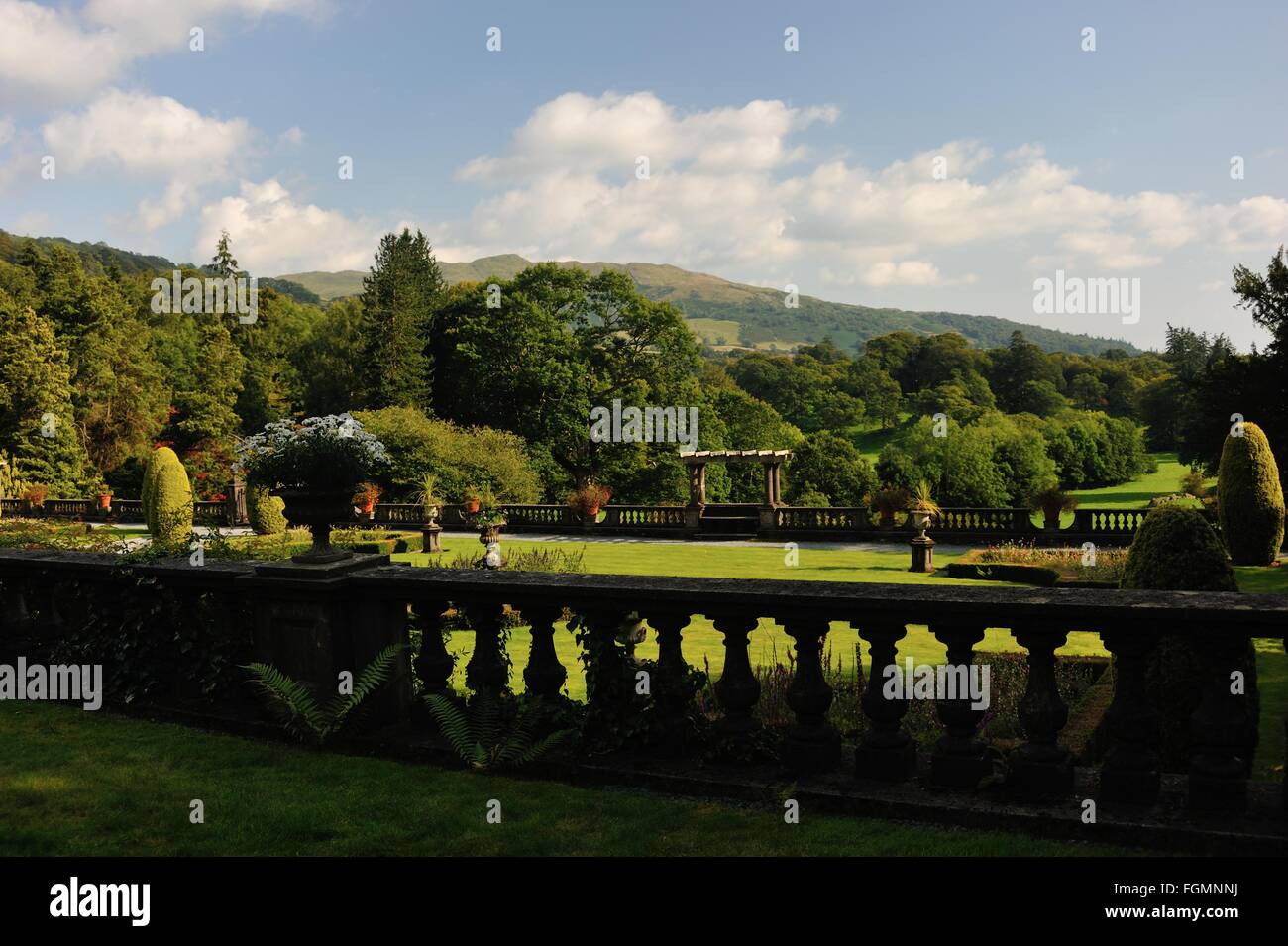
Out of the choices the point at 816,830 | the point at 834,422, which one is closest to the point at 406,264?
the point at 834,422

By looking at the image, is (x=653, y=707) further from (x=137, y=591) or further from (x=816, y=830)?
(x=137, y=591)

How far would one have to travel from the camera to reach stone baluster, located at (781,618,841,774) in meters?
4.29

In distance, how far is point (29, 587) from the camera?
7148 mm

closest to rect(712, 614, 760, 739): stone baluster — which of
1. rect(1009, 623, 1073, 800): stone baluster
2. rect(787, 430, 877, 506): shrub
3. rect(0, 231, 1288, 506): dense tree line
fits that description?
rect(1009, 623, 1073, 800): stone baluster

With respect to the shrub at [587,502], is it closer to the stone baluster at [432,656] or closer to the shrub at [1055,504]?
the shrub at [1055,504]

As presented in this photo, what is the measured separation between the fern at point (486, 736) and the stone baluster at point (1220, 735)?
2780 millimetres

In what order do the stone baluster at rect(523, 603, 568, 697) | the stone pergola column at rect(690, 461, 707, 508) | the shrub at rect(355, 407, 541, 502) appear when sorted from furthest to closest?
1. the shrub at rect(355, 407, 541, 502)
2. the stone pergola column at rect(690, 461, 707, 508)
3. the stone baluster at rect(523, 603, 568, 697)

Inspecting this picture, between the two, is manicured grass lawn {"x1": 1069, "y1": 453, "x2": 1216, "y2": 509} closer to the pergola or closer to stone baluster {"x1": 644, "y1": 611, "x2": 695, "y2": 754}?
the pergola

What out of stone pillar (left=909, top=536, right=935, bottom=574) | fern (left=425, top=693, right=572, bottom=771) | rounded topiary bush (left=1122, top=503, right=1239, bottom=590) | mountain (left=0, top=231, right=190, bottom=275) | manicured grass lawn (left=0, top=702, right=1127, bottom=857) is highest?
mountain (left=0, top=231, right=190, bottom=275)

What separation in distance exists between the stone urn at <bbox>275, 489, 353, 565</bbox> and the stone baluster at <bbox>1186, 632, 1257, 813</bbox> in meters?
4.33

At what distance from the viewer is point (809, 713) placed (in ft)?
14.3

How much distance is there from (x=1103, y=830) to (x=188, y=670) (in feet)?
17.6

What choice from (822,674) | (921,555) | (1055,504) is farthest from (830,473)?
(822,674)

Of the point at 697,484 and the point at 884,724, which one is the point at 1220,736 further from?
the point at 697,484
